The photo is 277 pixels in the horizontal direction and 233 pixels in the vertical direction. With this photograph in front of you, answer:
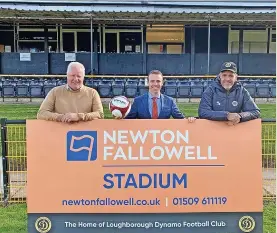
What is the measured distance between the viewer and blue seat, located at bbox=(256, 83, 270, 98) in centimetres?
2062

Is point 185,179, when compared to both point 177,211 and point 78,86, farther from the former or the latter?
point 78,86

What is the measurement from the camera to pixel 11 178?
6406 millimetres

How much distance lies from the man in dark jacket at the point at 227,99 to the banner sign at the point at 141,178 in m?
0.19

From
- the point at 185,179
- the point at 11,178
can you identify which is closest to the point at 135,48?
the point at 11,178


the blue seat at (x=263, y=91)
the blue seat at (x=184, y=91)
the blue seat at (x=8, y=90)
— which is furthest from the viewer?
the blue seat at (x=263, y=91)

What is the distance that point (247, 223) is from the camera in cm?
468

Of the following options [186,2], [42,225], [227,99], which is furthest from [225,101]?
[186,2]

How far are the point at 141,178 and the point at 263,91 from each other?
A: 1701 centimetres

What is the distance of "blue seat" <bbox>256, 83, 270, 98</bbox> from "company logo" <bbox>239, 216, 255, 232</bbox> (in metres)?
16.6

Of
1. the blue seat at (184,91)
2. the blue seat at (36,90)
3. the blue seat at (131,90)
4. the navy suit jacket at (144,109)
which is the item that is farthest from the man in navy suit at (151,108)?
the blue seat at (36,90)

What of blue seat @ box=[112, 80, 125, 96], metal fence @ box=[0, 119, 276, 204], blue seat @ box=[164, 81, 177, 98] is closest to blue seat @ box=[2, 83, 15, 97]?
blue seat @ box=[112, 80, 125, 96]

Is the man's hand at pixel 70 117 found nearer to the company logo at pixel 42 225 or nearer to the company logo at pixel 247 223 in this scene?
the company logo at pixel 42 225

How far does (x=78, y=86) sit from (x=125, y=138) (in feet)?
2.30

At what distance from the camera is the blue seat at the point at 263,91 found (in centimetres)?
2062
